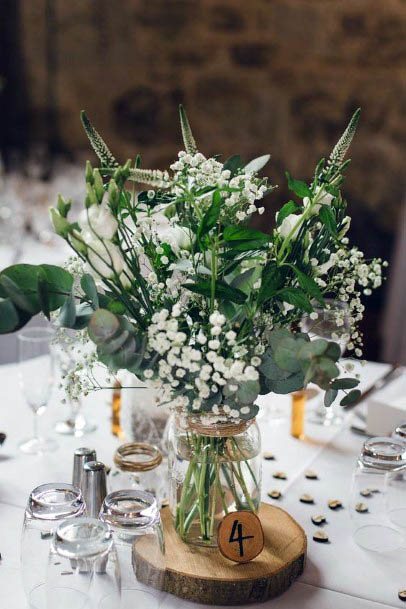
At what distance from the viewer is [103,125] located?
4.58 meters

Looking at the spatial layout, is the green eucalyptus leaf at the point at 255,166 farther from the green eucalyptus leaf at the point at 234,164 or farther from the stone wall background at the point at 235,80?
the stone wall background at the point at 235,80

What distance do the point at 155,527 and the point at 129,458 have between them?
0.36 metres

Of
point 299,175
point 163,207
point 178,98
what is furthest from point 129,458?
point 178,98

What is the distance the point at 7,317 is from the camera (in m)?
1.01

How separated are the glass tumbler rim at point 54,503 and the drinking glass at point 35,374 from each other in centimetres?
54

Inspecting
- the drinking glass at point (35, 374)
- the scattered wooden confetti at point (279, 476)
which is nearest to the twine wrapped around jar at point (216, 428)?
the scattered wooden confetti at point (279, 476)

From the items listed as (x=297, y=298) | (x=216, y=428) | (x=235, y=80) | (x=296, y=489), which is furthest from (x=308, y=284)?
(x=235, y=80)

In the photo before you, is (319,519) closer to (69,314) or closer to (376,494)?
(376,494)

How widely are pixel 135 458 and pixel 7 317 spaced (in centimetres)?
47

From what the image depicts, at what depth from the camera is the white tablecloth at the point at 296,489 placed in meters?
1.15

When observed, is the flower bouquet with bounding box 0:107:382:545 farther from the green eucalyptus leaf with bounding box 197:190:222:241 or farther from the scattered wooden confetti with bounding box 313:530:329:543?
the scattered wooden confetti with bounding box 313:530:329:543

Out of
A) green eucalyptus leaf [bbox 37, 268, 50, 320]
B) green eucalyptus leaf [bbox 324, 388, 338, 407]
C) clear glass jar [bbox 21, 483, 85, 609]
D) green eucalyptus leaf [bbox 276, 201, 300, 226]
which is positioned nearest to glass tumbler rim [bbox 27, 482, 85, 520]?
clear glass jar [bbox 21, 483, 85, 609]

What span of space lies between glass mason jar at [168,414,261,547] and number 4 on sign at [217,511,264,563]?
0.04 m

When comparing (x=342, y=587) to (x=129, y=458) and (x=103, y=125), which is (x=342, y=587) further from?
(x=103, y=125)
